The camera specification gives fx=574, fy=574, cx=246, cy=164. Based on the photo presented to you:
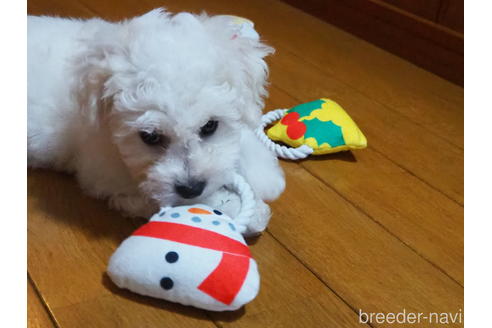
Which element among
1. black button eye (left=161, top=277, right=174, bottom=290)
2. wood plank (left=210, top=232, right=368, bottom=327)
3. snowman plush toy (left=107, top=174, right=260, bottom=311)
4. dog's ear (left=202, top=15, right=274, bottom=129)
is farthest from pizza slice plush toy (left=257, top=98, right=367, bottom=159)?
black button eye (left=161, top=277, right=174, bottom=290)

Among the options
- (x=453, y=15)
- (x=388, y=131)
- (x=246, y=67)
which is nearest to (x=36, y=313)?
(x=246, y=67)

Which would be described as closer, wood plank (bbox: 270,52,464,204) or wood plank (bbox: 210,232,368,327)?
wood plank (bbox: 210,232,368,327)

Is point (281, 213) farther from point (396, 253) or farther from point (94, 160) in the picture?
point (94, 160)

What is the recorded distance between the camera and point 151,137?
4.07 feet

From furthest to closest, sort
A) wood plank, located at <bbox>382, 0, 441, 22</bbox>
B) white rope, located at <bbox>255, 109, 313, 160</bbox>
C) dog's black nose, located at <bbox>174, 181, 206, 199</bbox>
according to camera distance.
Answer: wood plank, located at <bbox>382, 0, 441, 22</bbox>
white rope, located at <bbox>255, 109, 313, 160</bbox>
dog's black nose, located at <bbox>174, 181, 206, 199</bbox>

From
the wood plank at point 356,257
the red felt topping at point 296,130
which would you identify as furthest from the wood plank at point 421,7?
the wood plank at point 356,257

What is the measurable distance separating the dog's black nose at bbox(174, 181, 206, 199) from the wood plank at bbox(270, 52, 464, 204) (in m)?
0.81

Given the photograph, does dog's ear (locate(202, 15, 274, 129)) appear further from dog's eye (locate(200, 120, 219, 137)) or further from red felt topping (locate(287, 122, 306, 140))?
red felt topping (locate(287, 122, 306, 140))

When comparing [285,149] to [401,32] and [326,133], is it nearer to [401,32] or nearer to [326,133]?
[326,133]

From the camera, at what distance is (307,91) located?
87.7 inches

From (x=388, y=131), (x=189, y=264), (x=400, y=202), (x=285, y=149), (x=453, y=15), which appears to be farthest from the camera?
(x=453, y=15)

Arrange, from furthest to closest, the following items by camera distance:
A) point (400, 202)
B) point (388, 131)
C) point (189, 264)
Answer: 1. point (388, 131)
2. point (400, 202)
3. point (189, 264)

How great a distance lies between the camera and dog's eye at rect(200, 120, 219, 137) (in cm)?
125

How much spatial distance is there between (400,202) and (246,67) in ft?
1.98
